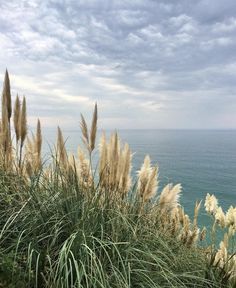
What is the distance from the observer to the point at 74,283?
1.99m

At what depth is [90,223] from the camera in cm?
244

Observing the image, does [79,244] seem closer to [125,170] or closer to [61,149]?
[125,170]

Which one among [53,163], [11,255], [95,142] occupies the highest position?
[95,142]

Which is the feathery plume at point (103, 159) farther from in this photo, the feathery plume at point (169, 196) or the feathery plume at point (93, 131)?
the feathery plume at point (169, 196)

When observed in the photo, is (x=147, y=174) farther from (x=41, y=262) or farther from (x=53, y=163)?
(x=41, y=262)

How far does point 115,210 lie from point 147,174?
73 centimetres

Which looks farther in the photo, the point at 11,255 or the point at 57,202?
the point at 57,202

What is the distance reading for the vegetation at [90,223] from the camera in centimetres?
207

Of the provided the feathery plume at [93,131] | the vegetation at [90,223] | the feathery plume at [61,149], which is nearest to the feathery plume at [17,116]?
the vegetation at [90,223]

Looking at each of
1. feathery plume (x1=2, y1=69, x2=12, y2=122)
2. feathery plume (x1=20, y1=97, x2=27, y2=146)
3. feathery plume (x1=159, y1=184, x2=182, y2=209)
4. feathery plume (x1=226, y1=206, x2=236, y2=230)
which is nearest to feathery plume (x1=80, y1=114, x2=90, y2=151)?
feathery plume (x1=20, y1=97, x2=27, y2=146)

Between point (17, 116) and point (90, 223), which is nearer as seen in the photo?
point (90, 223)

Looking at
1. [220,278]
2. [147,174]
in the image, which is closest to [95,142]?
[147,174]

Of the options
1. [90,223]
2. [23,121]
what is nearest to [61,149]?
[23,121]


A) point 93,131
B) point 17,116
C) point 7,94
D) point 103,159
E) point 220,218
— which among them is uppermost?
point 7,94
